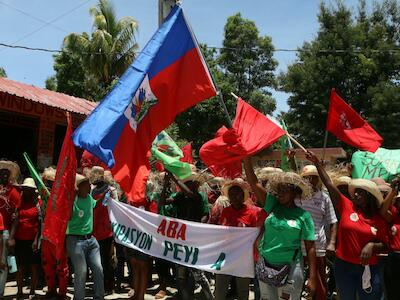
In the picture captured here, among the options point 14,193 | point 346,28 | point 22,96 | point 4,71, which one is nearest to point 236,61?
point 346,28

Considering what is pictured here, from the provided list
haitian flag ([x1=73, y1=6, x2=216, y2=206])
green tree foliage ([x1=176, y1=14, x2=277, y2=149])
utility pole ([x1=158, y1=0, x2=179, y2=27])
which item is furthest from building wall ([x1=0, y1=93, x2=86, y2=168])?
green tree foliage ([x1=176, y1=14, x2=277, y2=149])

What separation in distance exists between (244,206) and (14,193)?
3197mm

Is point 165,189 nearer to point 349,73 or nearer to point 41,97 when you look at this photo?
point 41,97

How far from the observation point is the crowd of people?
431 cm

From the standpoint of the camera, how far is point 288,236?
4230 millimetres

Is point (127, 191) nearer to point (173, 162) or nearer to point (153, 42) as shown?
point (173, 162)

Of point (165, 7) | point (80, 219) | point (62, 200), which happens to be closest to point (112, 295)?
point (80, 219)

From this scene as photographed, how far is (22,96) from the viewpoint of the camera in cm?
1017

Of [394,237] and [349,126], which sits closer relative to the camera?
[394,237]

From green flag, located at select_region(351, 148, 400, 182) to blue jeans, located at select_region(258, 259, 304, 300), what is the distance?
303 centimetres

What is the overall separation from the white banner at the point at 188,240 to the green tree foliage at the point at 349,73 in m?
16.4

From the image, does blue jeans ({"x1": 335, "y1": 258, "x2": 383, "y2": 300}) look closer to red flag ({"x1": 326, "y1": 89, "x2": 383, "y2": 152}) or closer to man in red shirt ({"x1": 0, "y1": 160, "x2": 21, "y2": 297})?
red flag ({"x1": 326, "y1": 89, "x2": 383, "y2": 152})

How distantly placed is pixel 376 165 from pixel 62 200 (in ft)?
14.2

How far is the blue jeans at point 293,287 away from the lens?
421 cm
